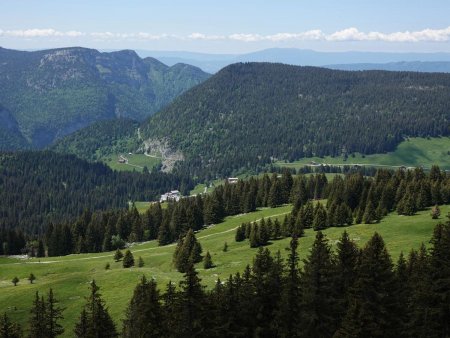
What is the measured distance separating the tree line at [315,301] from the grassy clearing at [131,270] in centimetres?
2953

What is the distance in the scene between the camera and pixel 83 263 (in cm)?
11981

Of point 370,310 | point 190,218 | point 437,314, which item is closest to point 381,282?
point 370,310

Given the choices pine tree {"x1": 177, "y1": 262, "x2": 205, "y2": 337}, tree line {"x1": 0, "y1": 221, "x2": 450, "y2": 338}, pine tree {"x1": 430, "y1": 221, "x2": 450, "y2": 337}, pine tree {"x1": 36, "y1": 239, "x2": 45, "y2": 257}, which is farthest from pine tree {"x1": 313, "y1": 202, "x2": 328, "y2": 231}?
pine tree {"x1": 36, "y1": 239, "x2": 45, "y2": 257}

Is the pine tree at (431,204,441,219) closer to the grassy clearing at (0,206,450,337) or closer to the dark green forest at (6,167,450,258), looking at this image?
the grassy clearing at (0,206,450,337)

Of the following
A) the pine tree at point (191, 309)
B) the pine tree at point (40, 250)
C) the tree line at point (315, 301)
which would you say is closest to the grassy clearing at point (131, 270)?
the pine tree at point (40, 250)

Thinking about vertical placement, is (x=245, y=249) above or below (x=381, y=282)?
below

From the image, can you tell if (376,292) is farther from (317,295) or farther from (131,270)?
(131,270)

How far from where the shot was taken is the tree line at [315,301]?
40.3 m

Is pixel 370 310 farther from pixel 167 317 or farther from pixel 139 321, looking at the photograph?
pixel 139 321

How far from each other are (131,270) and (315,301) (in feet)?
194

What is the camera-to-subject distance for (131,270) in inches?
3711

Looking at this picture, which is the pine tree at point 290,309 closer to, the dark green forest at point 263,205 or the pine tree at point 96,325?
the pine tree at point 96,325

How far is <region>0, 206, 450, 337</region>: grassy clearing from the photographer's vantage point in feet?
266

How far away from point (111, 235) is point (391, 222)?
89184 millimetres
